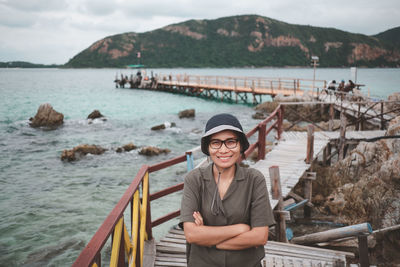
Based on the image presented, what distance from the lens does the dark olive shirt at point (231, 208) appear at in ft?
6.69

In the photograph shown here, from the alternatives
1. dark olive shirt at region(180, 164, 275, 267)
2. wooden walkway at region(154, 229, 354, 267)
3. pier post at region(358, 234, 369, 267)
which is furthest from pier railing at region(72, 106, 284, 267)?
pier post at region(358, 234, 369, 267)

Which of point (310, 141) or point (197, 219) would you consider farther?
point (310, 141)

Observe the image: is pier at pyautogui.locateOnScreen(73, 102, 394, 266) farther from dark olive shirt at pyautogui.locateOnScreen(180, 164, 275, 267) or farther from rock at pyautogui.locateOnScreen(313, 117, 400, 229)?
rock at pyautogui.locateOnScreen(313, 117, 400, 229)

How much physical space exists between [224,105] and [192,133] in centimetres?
1664

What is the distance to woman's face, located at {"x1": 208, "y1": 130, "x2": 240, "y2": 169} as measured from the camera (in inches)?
81.2

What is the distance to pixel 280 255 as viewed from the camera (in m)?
3.97

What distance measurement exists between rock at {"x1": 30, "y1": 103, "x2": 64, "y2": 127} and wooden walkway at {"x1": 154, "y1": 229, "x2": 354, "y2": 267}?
20.9 metres

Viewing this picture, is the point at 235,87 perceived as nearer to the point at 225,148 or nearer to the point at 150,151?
the point at 150,151

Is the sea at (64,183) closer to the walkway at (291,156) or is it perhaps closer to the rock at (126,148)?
the rock at (126,148)

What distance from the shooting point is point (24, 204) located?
32.2 feet

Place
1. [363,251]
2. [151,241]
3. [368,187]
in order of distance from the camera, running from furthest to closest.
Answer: [368,187] < [151,241] < [363,251]

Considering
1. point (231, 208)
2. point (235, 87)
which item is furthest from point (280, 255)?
point (235, 87)

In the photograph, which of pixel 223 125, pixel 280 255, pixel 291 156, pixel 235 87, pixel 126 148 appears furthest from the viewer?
pixel 235 87

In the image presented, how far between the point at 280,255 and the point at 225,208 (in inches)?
94.6
